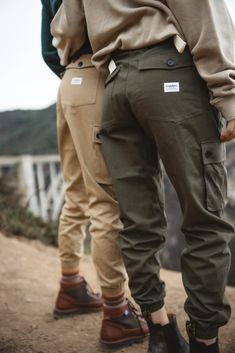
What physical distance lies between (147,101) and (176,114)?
12 centimetres

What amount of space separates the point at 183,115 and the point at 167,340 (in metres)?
0.90

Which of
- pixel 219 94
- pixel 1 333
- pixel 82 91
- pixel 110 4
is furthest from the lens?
pixel 1 333

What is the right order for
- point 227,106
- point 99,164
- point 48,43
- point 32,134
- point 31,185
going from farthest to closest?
point 32,134 < point 31,185 < point 48,43 < point 99,164 < point 227,106

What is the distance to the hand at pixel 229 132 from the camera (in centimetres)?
143

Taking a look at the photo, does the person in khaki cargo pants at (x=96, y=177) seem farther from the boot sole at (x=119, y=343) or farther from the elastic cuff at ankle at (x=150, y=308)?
the elastic cuff at ankle at (x=150, y=308)

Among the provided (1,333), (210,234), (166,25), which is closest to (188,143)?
(210,234)

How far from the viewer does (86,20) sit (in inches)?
64.1

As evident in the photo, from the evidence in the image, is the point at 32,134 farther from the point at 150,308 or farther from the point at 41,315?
the point at 150,308

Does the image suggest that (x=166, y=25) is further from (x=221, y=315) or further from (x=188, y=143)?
(x=221, y=315)

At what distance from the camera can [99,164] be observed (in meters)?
1.77

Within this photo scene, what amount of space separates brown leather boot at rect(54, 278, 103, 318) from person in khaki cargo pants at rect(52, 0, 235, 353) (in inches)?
28.1

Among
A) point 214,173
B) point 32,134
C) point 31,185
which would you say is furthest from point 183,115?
point 32,134

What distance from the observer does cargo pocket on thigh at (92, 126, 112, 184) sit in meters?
1.76

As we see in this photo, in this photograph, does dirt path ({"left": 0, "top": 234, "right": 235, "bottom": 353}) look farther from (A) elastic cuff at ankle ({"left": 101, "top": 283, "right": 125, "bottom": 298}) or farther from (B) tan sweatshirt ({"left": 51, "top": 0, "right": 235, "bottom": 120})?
(B) tan sweatshirt ({"left": 51, "top": 0, "right": 235, "bottom": 120})
